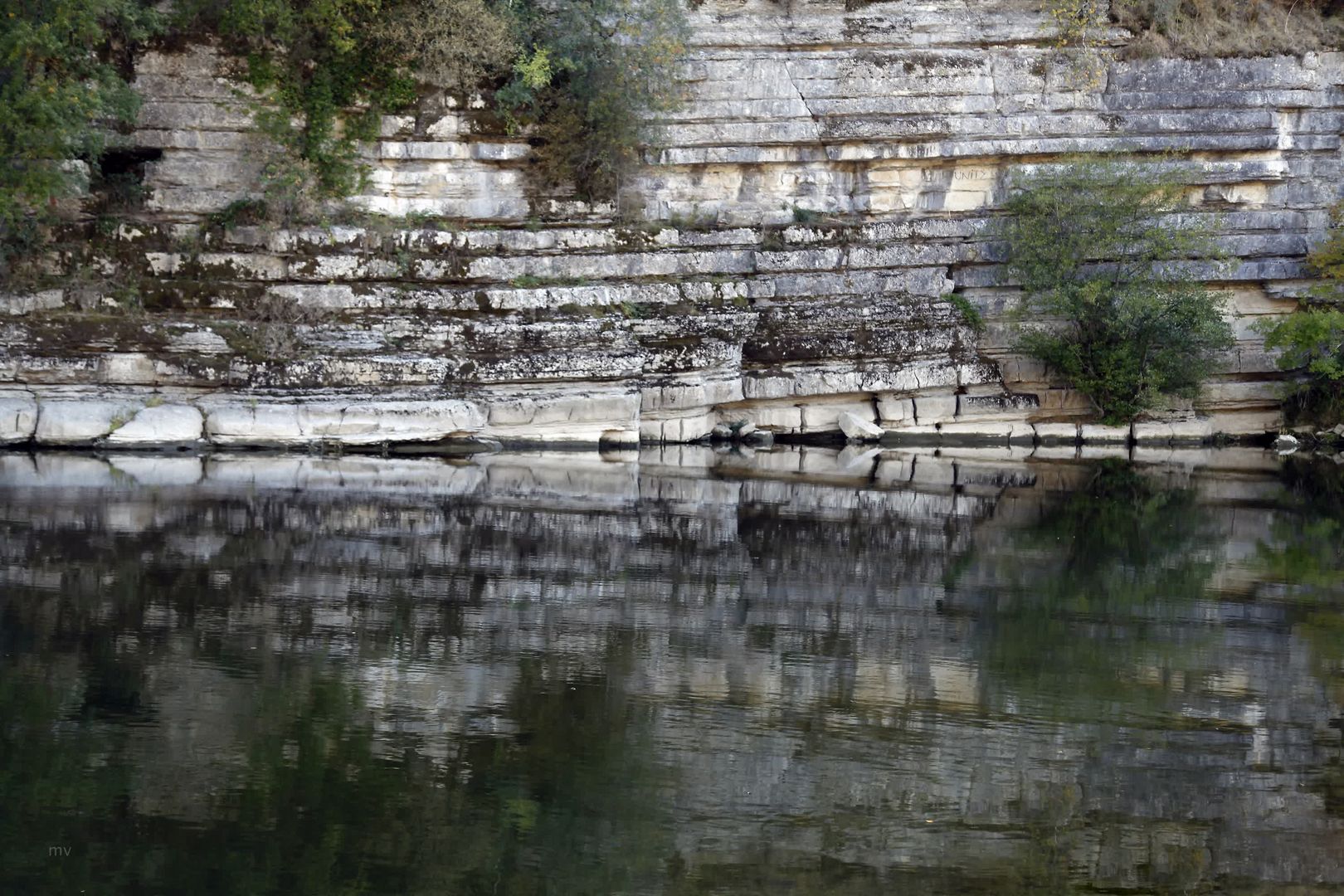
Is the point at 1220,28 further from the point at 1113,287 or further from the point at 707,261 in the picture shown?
the point at 707,261

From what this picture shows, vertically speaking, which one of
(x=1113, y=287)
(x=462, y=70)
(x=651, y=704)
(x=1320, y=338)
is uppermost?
(x=462, y=70)

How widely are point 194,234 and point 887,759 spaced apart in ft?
78.1

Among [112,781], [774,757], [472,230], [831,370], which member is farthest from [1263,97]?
[112,781]

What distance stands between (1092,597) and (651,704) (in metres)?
5.61

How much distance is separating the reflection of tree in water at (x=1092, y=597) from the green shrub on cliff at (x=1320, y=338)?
12222 mm

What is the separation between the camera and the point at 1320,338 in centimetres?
3027

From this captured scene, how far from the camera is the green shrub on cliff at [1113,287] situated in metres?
30.1

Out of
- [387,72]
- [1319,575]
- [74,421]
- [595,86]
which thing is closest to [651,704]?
[1319,575]

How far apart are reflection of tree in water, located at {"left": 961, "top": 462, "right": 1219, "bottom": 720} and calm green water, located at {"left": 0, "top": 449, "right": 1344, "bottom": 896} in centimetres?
5

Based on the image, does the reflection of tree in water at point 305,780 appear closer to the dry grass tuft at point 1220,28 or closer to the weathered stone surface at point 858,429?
the weathered stone surface at point 858,429

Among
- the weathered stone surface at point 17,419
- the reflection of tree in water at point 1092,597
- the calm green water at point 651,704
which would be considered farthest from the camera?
the weathered stone surface at point 17,419

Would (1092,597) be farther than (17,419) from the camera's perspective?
No

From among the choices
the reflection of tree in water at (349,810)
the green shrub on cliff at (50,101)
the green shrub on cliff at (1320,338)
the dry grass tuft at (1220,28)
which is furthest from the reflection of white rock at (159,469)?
the dry grass tuft at (1220,28)

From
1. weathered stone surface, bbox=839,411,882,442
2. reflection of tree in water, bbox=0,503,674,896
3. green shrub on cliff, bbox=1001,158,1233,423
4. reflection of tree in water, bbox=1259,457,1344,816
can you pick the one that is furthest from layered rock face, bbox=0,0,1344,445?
reflection of tree in water, bbox=0,503,674,896
